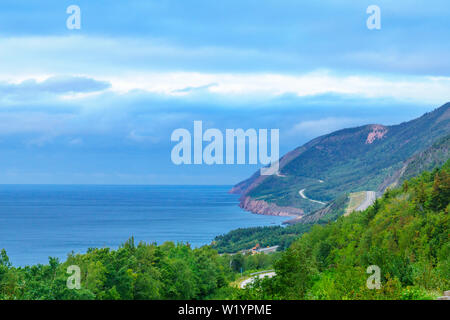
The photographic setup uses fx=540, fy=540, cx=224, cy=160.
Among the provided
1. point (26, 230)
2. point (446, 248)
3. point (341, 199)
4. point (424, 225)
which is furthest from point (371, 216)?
point (26, 230)

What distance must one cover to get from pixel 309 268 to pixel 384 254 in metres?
7.33

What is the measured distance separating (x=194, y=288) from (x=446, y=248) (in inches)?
1011

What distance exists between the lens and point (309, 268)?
150 feet

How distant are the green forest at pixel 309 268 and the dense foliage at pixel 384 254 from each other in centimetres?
8

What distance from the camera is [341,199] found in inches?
7800

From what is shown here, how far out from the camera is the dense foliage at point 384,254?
28062 mm
